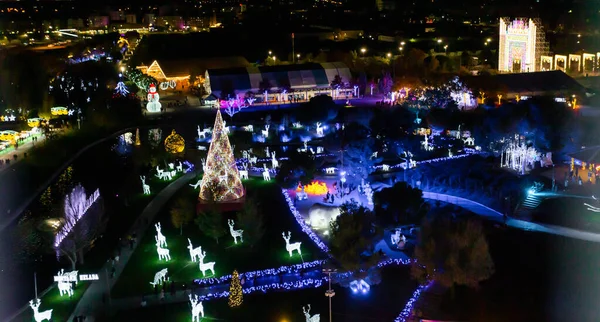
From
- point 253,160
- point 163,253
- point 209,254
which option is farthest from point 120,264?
point 253,160

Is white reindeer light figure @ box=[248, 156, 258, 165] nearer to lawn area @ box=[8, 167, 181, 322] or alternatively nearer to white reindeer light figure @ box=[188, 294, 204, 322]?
lawn area @ box=[8, 167, 181, 322]

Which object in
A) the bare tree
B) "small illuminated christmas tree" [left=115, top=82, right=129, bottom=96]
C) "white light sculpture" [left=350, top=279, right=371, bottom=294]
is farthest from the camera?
"small illuminated christmas tree" [left=115, top=82, right=129, bottom=96]

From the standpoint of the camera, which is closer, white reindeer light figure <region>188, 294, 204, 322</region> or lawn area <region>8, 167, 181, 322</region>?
white reindeer light figure <region>188, 294, 204, 322</region>

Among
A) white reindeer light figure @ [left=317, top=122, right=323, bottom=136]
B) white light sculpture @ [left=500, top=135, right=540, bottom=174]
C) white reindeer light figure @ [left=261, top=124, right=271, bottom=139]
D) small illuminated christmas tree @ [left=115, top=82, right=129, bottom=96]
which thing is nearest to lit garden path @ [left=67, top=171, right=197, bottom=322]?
white reindeer light figure @ [left=261, top=124, right=271, bottom=139]

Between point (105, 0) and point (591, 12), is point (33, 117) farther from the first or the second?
point (105, 0)

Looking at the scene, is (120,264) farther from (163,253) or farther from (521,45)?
(521,45)

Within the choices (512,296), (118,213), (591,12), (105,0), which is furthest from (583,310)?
(105,0)

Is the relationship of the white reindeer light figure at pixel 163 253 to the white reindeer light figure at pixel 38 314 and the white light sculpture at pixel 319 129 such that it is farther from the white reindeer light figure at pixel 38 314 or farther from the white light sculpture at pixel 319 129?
the white light sculpture at pixel 319 129
